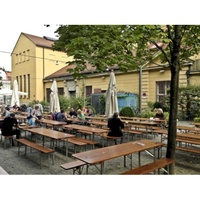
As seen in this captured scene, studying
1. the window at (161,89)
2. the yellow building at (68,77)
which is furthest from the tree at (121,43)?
the window at (161,89)

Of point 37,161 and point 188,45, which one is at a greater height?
point 188,45

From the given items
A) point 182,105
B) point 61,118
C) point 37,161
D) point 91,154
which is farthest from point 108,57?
point 182,105

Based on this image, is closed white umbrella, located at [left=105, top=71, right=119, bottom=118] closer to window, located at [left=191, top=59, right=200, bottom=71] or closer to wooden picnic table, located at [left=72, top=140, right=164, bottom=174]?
wooden picnic table, located at [left=72, top=140, right=164, bottom=174]

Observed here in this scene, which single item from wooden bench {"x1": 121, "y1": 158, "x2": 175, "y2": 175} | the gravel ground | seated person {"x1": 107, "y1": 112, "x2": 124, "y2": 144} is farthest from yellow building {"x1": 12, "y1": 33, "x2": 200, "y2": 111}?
wooden bench {"x1": 121, "y1": 158, "x2": 175, "y2": 175}

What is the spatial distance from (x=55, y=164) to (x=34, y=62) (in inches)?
1021

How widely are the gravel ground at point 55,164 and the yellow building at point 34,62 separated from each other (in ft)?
76.9

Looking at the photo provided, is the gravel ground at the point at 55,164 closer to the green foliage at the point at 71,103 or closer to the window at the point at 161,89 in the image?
the window at the point at 161,89

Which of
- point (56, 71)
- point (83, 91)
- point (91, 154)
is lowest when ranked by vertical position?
point (91, 154)

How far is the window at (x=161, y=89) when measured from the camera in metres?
17.3

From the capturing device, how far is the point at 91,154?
4570mm

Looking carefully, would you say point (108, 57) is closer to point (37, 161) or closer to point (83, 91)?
point (37, 161)

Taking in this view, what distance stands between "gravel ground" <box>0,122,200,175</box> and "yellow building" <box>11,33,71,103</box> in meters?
23.4

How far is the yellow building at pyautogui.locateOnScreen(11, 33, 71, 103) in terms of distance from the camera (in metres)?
29.9

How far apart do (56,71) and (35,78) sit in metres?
3.34
